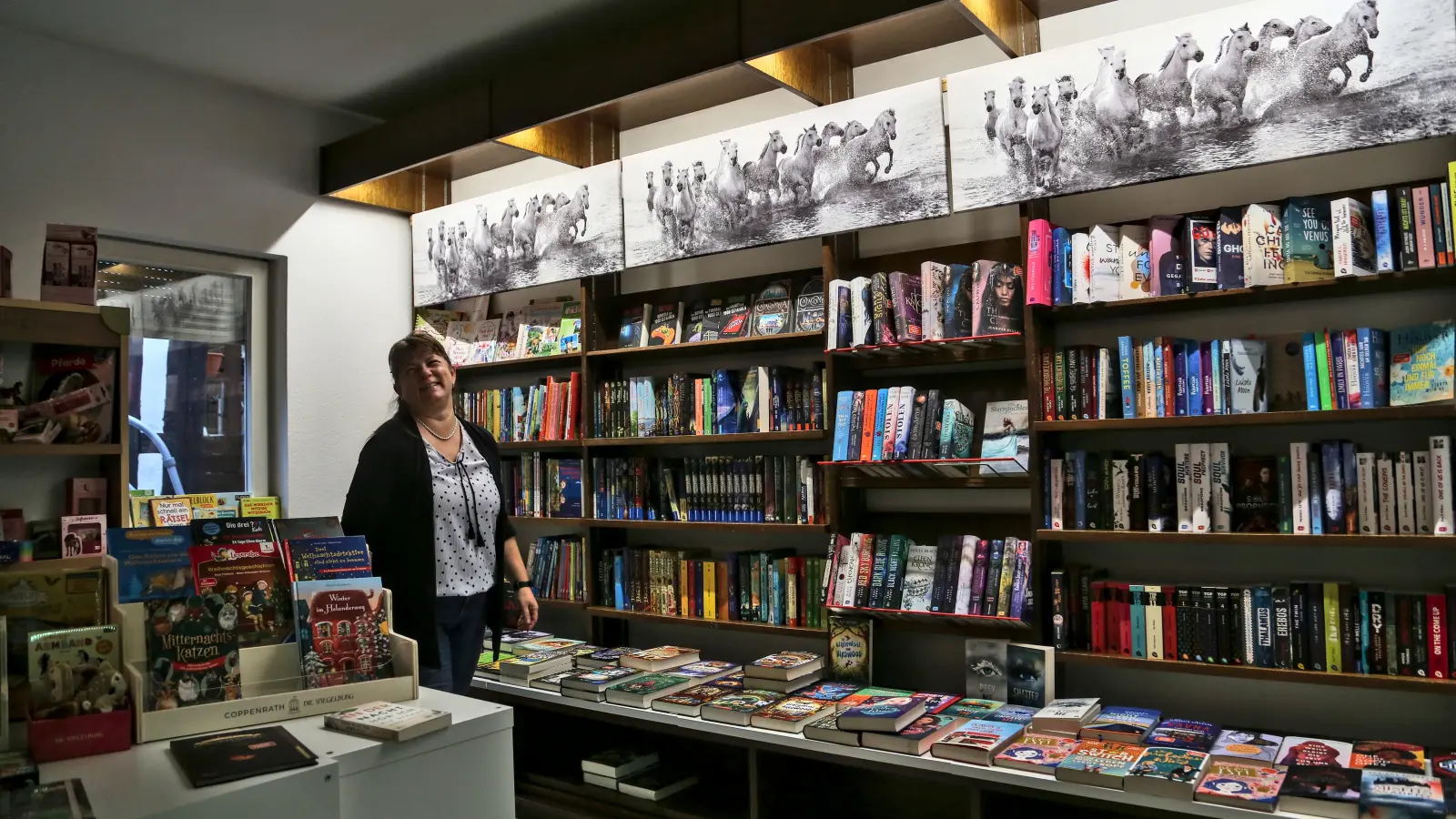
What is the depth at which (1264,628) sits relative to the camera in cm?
241

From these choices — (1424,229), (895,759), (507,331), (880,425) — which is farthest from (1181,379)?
(507,331)

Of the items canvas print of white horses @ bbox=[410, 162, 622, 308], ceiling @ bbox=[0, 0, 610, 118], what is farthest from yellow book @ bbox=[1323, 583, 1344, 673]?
ceiling @ bbox=[0, 0, 610, 118]

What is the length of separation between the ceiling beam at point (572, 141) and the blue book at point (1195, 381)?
7.70ft

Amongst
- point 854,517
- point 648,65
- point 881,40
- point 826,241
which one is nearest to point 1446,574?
point 854,517

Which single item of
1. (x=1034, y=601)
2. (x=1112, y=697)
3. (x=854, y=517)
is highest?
(x=854, y=517)

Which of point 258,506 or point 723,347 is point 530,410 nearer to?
point 723,347

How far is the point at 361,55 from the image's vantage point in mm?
3734

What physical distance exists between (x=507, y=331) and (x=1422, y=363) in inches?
130

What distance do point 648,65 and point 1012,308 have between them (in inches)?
58.0

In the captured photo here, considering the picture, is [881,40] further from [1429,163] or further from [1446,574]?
[1446,574]

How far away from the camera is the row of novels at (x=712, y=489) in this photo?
3229mm

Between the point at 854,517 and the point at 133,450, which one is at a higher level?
the point at 133,450

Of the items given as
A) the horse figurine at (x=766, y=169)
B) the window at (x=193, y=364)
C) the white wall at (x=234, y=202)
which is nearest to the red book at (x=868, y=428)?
the horse figurine at (x=766, y=169)

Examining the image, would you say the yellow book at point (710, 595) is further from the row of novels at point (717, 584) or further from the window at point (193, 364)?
the window at point (193, 364)
